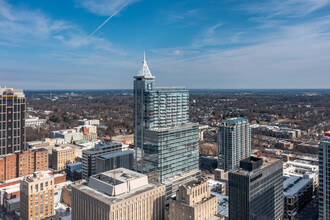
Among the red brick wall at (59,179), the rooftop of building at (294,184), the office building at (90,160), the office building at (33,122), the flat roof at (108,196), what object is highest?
the office building at (33,122)

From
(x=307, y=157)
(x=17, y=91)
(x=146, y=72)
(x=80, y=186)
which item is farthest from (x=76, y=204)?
(x=307, y=157)

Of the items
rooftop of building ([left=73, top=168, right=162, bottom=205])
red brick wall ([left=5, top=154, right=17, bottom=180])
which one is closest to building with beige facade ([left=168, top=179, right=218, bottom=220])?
rooftop of building ([left=73, top=168, right=162, bottom=205])

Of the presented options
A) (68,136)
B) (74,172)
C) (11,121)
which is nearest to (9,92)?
(11,121)

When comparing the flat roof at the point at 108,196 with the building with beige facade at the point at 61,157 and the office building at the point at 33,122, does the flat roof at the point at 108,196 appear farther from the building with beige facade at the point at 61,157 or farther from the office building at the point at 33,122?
the office building at the point at 33,122

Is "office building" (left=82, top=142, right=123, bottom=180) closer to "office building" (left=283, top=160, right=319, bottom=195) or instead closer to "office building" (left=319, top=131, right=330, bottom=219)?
"office building" (left=283, top=160, right=319, bottom=195)

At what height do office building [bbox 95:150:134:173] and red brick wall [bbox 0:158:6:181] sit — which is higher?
office building [bbox 95:150:134:173]

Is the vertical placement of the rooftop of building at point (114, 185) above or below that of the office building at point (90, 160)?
above

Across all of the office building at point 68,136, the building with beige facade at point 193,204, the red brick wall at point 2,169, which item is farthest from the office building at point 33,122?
the building with beige facade at point 193,204

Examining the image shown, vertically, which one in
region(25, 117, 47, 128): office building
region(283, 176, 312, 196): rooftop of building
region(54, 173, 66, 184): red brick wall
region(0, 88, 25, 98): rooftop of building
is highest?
region(0, 88, 25, 98): rooftop of building
